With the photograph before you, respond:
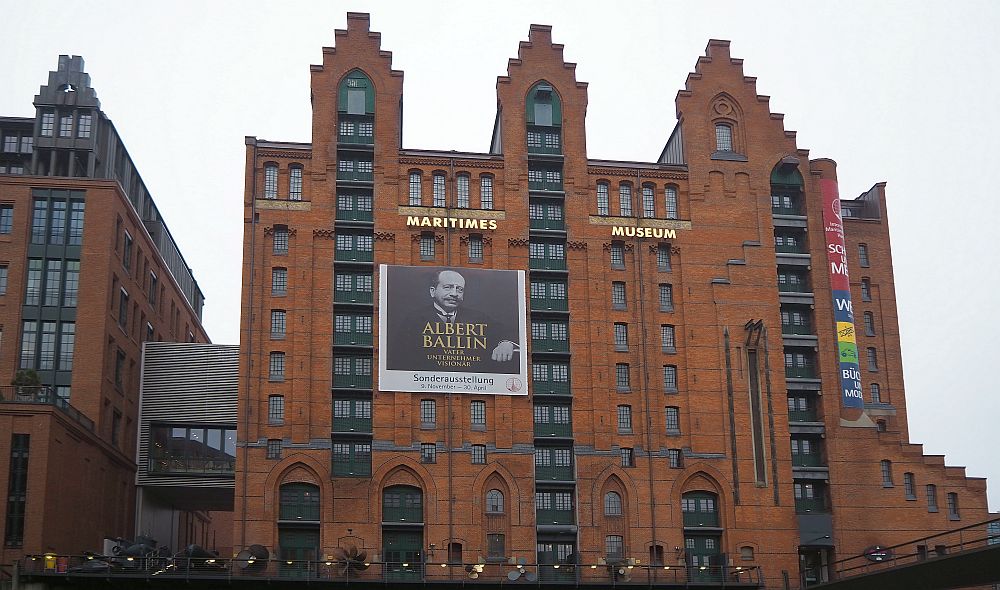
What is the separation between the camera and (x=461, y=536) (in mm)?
78625

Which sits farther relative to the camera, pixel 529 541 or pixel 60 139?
pixel 60 139

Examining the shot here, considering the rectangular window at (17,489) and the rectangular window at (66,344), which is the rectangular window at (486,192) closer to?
the rectangular window at (66,344)

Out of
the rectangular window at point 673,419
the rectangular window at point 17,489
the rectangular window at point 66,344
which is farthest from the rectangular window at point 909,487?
the rectangular window at point 66,344

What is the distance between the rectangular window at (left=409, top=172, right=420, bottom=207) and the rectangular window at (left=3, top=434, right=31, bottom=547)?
1147 inches

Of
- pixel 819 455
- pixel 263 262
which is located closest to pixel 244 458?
pixel 263 262

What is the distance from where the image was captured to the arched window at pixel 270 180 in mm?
84062

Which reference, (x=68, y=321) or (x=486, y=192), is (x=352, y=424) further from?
(x=68, y=321)

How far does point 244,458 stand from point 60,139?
2930 cm

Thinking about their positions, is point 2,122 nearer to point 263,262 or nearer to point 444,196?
point 263,262

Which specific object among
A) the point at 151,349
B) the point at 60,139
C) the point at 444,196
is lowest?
the point at 151,349

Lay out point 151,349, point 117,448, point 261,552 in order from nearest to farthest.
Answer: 1. point 261,552
2. point 117,448
3. point 151,349

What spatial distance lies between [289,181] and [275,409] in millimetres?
15765

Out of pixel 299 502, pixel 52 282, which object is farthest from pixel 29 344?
pixel 299 502

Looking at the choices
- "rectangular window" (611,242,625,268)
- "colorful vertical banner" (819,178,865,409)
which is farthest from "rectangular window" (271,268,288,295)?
"colorful vertical banner" (819,178,865,409)
